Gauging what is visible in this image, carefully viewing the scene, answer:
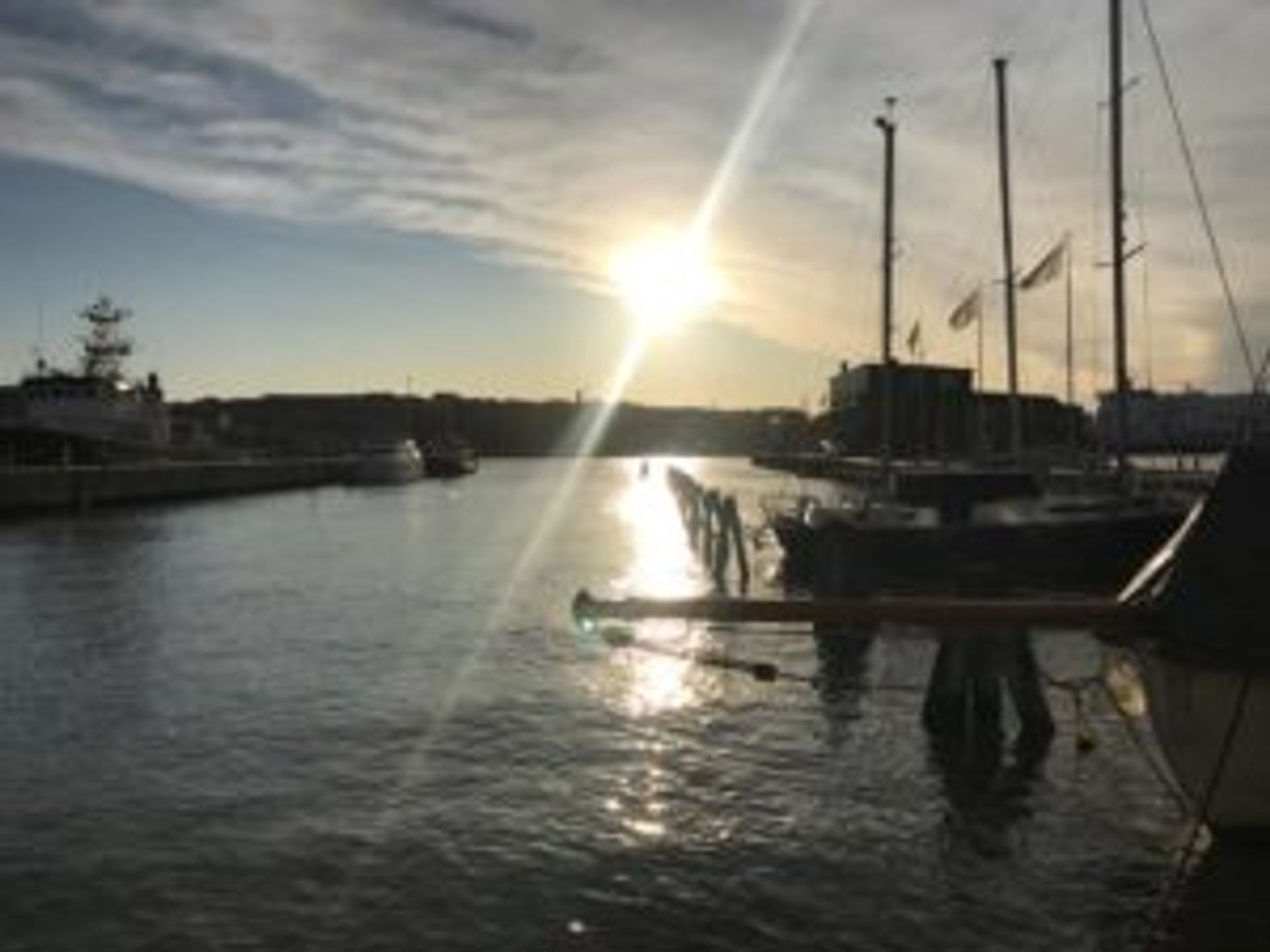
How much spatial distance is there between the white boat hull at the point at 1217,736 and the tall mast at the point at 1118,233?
1254 inches

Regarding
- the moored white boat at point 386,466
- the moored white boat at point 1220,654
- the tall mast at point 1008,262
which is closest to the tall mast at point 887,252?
the tall mast at point 1008,262

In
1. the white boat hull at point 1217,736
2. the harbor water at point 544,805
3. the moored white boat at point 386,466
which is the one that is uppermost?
the moored white boat at point 386,466

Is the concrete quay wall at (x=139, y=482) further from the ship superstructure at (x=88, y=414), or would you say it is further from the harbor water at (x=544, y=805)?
the harbor water at (x=544, y=805)

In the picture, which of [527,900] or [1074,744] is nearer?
[527,900]

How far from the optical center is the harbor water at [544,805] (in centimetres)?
1556

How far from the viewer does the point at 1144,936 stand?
15156mm

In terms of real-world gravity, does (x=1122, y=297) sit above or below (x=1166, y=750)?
above


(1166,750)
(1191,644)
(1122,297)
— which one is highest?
(1122,297)

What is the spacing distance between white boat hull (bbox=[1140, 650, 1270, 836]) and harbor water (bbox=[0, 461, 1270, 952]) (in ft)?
1.98

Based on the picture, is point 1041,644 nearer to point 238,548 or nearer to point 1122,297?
point 1122,297

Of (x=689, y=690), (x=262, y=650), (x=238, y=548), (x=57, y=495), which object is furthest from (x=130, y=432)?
(x=689, y=690)

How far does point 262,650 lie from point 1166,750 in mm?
21511

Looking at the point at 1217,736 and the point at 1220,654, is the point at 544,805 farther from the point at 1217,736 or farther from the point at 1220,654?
the point at 1220,654

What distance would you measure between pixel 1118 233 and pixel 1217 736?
3408cm
